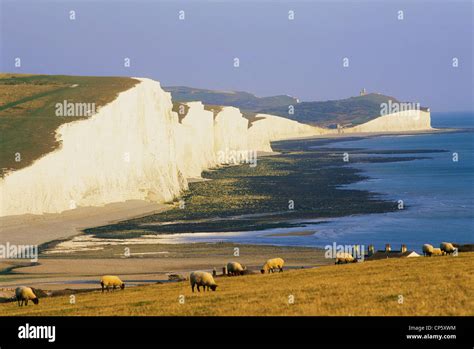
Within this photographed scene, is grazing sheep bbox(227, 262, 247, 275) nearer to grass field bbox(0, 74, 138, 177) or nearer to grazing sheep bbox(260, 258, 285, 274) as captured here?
grazing sheep bbox(260, 258, 285, 274)

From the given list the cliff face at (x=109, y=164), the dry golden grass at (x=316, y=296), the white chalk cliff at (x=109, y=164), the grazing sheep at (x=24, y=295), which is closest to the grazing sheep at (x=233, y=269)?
the dry golden grass at (x=316, y=296)

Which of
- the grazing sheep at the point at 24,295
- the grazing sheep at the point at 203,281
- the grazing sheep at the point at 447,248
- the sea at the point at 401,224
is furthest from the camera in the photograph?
the sea at the point at 401,224

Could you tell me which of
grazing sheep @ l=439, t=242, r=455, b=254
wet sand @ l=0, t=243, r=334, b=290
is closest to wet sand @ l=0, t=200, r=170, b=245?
wet sand @ l=0, t=243, r=334, b=290

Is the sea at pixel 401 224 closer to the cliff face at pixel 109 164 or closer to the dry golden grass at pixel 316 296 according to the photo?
the cliff face at pixel 109 164

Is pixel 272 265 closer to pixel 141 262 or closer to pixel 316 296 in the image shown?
pixel 141 262

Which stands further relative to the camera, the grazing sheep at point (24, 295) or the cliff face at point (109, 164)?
the cliff face at point (109, 164)

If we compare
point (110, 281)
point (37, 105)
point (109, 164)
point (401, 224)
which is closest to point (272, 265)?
point (110, 281)
